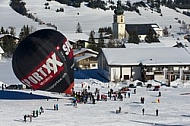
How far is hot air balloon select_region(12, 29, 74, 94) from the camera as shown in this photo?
36.8 meters

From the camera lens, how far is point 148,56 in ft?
186

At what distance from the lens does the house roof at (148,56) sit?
54.7 metres

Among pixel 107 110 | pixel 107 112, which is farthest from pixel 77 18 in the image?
pixel 107 112

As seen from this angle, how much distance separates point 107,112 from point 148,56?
2177cm

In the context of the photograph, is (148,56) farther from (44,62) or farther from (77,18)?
(77,18)

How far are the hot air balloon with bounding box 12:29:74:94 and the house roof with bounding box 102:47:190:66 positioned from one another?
17118 mm

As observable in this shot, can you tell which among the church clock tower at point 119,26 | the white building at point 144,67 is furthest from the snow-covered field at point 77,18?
the white building at point 144,67

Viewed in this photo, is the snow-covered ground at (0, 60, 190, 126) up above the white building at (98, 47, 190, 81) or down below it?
below

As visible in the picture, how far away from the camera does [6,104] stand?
39.1 meters

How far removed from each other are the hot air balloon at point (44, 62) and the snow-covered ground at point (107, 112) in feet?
5.62

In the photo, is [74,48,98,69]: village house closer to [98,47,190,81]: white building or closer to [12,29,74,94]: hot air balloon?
[98,47,190,81]: white building

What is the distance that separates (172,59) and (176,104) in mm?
17326

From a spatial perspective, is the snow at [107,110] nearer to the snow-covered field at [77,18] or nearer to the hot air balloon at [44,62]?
the hot air balloon at [44,62]

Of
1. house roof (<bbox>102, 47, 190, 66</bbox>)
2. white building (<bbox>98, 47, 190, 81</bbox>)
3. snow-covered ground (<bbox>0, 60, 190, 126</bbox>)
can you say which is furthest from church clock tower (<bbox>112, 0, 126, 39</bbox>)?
snow-covered ground (<bbox>0, 60, 190, 126</bbox>)
